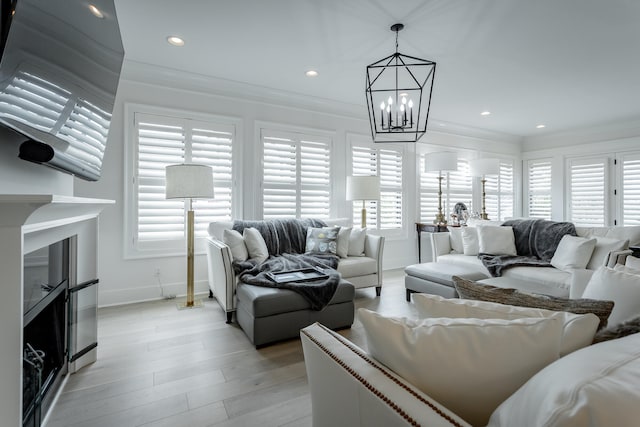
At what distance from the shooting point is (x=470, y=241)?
392 centimetres

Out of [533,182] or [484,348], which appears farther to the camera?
[533,182]

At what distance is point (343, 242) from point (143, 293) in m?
2.32

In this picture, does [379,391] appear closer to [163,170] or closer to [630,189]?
[163,170]

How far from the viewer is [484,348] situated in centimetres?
70

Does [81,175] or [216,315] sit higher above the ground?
[81,175]

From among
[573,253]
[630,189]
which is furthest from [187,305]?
[630,189]

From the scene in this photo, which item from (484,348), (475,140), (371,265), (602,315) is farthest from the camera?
(475,140)

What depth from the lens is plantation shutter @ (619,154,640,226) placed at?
5277mm

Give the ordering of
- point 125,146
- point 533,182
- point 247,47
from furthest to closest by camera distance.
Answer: point 533,182, point 125,146, point 247,47

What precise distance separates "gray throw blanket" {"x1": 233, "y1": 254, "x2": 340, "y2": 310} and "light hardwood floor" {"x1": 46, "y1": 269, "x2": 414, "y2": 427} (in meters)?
0.38

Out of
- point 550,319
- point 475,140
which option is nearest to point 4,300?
point 550,319

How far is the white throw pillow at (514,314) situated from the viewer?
2.49 ft

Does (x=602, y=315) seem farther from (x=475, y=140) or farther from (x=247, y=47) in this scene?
(x=475, y=140)

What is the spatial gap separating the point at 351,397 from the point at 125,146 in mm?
3584
